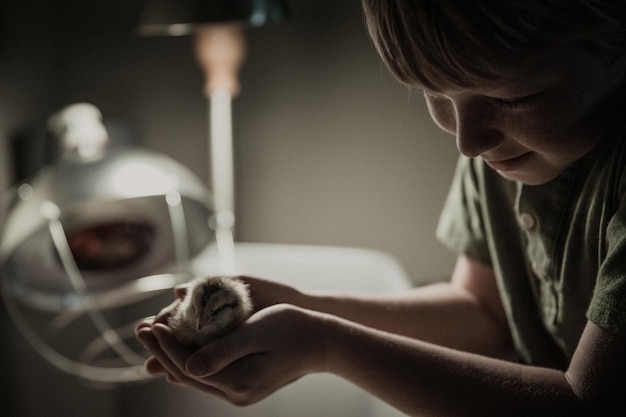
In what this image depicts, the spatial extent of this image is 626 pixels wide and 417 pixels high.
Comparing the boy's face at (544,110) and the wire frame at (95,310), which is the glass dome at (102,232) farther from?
the boy's face at (544,110)

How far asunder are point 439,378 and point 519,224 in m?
0.27

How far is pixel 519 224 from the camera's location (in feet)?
2.70

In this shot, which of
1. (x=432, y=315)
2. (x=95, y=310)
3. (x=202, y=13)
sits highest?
(x=202, y=13)

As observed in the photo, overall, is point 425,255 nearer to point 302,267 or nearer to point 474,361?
point 302,267

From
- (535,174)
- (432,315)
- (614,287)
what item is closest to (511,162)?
(535,174)

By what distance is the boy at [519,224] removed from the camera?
1.83 feet

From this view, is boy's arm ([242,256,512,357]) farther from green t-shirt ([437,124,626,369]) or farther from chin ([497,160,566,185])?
chin ([497,160,566,185])

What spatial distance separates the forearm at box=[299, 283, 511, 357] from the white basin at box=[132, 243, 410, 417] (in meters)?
0.19

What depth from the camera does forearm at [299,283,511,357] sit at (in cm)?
81

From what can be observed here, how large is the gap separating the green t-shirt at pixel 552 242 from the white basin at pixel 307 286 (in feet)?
0.89

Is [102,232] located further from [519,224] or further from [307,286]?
[519,224]

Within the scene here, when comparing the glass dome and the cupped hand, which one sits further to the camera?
the glass dome

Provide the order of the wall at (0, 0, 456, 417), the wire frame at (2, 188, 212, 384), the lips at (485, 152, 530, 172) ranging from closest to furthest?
the lips at (485, 152, 530, 172) → the wire frame at (2, 188, 212, 384) → the wall at (0, 0, 456, 417)

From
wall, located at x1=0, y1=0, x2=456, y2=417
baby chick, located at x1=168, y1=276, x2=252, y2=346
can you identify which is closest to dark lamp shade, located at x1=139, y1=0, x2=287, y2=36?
wall, located at x1=0, y1=0, x2=456, y2=417
